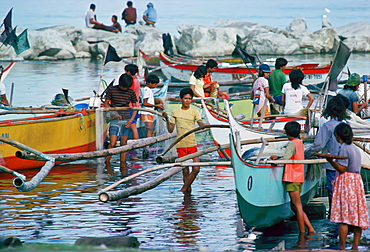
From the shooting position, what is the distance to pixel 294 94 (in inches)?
416

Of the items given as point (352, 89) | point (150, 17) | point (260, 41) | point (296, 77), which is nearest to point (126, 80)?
point (296, 77)

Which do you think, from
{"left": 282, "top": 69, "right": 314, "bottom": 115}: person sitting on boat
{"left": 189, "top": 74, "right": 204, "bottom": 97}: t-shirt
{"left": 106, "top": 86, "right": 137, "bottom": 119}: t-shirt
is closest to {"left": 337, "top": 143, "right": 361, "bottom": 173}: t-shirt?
{"left": 282, "top": 69, "right": 314, "bottom": 115}: person sitting on boat

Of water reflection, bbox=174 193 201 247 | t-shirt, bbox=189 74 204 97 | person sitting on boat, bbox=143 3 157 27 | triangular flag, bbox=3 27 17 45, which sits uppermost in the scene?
triangular flag, bbox=3 27 17 45

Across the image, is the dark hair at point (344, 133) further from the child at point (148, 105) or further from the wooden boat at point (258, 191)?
the child at point (148, 105)

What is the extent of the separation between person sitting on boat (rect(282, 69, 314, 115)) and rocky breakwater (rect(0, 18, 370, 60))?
2269cm

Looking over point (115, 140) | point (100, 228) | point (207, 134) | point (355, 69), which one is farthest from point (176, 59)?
point (100, 228)

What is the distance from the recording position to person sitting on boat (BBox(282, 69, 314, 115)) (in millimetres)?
10461

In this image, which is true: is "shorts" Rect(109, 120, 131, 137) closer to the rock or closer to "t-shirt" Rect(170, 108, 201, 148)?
"t-shirt" Rect(170, 108, 201, 148)

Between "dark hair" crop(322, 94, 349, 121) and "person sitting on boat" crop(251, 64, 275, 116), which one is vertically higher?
"dark hair" crop(322, 94, 349, 121)

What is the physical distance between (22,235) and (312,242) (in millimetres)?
3267

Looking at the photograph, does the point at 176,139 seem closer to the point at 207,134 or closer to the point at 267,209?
the point at 267,209

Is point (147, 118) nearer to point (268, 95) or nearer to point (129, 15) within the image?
point (268, 95)

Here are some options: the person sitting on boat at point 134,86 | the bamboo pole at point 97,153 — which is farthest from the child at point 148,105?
the bamboo pole at point 97,153

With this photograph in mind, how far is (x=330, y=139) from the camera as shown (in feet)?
22.3
